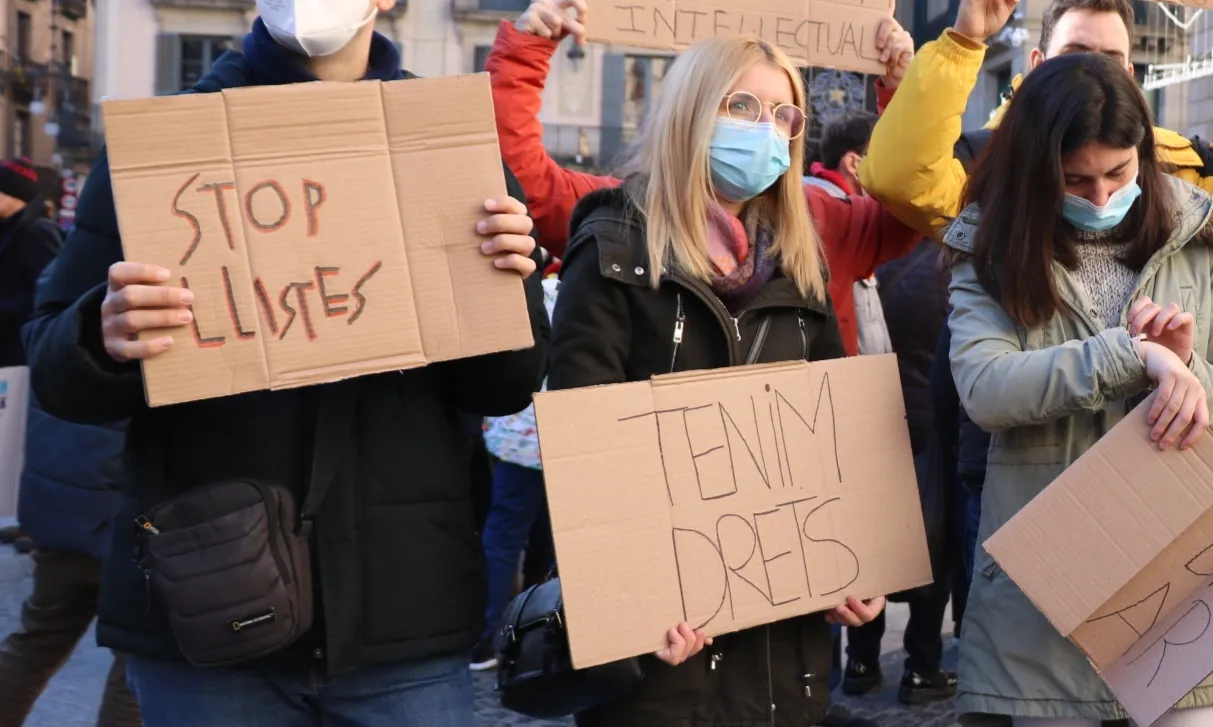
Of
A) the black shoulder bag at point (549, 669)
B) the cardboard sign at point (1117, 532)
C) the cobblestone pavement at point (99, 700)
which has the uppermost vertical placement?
the cardboard sign at point (1117, 532)

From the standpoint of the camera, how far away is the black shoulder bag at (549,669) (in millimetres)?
2168

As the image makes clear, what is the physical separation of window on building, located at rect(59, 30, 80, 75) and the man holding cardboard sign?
35.9 m

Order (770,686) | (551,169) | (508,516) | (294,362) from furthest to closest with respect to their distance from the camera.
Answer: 1. (508,516)
2. (551,169)
3. (770,686)
4. (294,362)

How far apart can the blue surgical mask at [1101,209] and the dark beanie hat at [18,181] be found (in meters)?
4.20

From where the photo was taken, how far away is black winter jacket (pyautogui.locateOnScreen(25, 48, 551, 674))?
1997 millimetres

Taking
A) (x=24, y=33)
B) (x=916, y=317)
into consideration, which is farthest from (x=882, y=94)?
(x=24, y=33)

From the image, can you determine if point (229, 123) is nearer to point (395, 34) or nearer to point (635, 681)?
point (635, 681)

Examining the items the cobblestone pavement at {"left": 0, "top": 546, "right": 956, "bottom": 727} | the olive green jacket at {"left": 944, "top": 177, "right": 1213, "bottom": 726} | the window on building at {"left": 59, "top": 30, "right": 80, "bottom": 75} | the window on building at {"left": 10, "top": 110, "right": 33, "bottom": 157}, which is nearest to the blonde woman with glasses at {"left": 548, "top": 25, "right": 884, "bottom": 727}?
the olive green jacket at {"left": 944, "top": 177, "right": 1213, "bottom": 726}

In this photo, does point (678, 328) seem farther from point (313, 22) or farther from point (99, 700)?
point (99, 700)

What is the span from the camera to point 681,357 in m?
2.32

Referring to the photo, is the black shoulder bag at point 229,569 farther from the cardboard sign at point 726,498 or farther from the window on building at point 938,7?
the window on building at point 938,7

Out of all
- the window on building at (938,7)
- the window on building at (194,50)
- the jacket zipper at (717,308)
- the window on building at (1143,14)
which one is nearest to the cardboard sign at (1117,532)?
the jacket zipper at (717,308)

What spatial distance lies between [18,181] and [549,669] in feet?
13.0

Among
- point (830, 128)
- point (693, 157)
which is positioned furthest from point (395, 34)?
point (693, 157)
